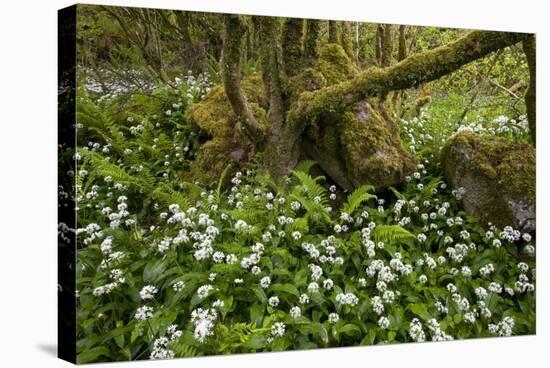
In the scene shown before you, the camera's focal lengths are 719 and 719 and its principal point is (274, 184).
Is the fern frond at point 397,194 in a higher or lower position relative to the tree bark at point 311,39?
lower

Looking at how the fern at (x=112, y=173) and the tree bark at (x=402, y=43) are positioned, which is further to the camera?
the tree bark at (x=402, y=43)

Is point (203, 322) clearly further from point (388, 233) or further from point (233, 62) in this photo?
point (233, 62)

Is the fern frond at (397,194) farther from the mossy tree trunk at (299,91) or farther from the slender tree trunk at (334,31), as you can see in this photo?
the slender tree trunk at (334,31)

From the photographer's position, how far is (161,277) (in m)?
5.49

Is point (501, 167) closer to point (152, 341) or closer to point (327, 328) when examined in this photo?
point (327, 328)

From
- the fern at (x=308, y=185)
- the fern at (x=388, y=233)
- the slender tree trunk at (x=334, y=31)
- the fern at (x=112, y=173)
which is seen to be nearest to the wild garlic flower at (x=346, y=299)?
the fern at (x=388, y=233)

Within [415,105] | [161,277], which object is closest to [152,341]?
[161,277]

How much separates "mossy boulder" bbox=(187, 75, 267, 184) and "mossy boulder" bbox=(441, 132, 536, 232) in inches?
79.8

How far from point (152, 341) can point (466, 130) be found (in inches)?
146

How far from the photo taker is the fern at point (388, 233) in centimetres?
627

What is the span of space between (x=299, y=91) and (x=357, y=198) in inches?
43.1

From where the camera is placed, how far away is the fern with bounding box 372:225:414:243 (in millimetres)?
6273

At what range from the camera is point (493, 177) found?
700cm

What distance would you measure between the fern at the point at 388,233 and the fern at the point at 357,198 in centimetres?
27
